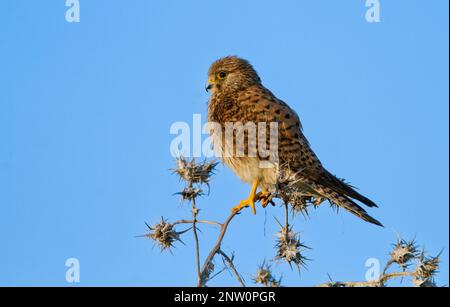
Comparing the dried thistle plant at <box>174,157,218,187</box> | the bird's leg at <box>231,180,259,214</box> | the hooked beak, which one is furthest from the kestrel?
the dried thistle plant at <box>174,157,218,187</box>

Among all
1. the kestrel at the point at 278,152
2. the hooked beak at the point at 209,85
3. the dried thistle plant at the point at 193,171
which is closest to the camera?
the dried thistle plant at the point at 193,171

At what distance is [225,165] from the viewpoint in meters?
8.23

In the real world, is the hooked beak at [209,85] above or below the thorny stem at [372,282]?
above

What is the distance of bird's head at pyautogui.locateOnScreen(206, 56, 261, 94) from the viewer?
8.91m

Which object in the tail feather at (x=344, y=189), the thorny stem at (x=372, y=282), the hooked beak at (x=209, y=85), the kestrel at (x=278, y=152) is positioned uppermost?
the hooked beak at (x=209, y=85)

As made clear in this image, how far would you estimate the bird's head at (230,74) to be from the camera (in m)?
8.91

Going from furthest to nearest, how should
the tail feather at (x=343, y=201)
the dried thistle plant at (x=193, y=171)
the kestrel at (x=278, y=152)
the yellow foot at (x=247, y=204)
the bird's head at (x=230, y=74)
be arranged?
the bird's head at (x=230, y=74)
the yellow foot at (x=247, y=204)
the kestrel at (x=278, y=152)
the tail feather at (x=343, y=201)
the dried thistle plant at (x=193, y=171)

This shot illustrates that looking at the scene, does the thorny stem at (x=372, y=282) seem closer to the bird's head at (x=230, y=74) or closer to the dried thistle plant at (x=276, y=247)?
the dried thistle plant at (x=276, y=247)

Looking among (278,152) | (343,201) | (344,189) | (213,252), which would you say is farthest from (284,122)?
(213,252)

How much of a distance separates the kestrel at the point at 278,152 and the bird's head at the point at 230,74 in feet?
0.23

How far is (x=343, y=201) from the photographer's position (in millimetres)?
6750

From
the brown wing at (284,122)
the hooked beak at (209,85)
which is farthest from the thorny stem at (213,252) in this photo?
the hooked beak at (209,85)

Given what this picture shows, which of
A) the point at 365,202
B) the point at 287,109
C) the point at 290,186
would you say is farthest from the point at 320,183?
the point at 290,186

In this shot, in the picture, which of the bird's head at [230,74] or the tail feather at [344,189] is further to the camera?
the bird's head at [230,74]
